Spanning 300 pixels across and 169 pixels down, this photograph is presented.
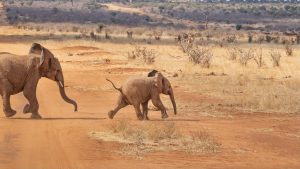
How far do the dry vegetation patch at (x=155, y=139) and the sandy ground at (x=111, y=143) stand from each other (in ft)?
0.77

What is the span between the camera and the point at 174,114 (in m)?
17.8

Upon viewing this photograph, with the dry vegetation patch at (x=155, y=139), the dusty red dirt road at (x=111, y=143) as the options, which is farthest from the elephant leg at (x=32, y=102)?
the dry vegetation patch at (x=155, y=139)

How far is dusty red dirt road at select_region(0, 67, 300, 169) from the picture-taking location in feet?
37.8

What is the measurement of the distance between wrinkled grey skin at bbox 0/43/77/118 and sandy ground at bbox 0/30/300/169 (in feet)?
1.33

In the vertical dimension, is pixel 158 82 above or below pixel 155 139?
above

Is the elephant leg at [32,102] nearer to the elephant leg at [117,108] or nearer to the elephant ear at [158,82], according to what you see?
the elephant leg at [117,108]

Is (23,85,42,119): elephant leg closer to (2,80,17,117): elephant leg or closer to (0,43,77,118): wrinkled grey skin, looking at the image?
(0,43,77,118): wrinkled grey skin

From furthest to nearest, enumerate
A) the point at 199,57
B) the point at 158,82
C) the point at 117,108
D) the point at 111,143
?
the point at 199,57 → the point at 117,108 → the point at 158,82 → the point at 111,143

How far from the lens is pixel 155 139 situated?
13.5m

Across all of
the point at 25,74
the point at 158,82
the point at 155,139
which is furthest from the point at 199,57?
the point at 155,139

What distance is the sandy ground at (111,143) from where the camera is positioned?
37.9 ft

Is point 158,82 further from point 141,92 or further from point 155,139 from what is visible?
point 155,139

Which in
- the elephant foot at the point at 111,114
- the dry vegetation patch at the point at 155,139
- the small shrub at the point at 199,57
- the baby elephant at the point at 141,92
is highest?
the baby elephant at the point at 141,92

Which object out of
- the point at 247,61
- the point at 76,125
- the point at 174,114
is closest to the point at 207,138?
the point at 76,125
